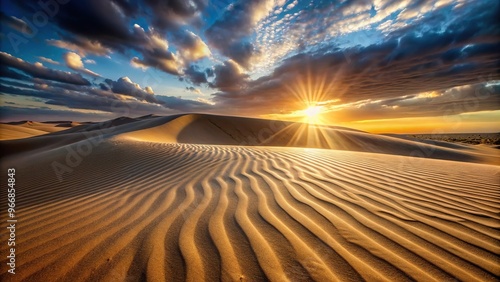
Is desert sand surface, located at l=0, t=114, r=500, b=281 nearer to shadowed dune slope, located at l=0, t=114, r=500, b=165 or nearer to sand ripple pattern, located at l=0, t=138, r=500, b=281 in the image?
sand ripple pattern, located at l=0, t=138, r=500, b=281

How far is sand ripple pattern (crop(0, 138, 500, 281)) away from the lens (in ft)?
4.64

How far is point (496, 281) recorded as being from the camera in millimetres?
1288

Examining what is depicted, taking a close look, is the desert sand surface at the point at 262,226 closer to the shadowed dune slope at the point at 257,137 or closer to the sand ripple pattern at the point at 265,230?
the sand ripple pattern at the point at 265,230

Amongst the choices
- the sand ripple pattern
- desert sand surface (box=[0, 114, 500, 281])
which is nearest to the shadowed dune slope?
desert sand surface (box=[0, 114, 500, 281])

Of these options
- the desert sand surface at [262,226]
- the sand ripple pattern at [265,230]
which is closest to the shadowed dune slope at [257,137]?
the desert sand surface at [262,226]

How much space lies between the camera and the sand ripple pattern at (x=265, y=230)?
1.41 m

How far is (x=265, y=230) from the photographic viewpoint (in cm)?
183

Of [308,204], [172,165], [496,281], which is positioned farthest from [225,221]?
[172,165]

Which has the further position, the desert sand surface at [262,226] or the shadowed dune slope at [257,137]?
the shadowed dune slope at [257,137]

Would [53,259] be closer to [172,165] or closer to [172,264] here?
[172,264]

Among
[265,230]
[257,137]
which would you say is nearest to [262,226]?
[265,230]

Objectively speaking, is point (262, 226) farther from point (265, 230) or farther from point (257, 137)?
point (257, 137)

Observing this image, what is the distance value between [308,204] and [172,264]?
4.86 feet

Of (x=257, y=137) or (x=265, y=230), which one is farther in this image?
(x=257, y=137)
